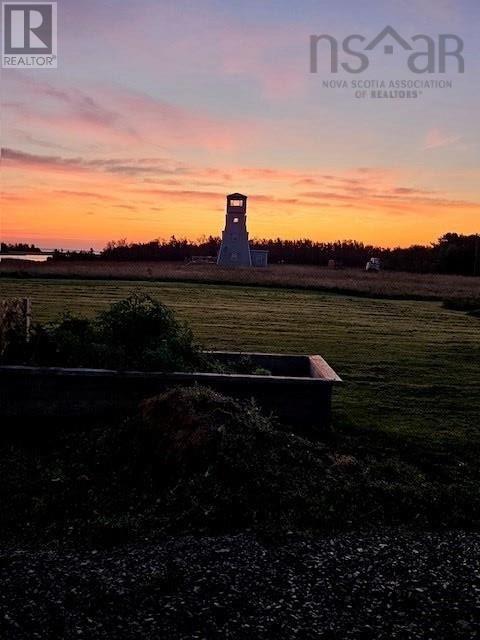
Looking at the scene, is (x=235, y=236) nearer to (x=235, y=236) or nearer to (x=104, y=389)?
(x=235, y=236)

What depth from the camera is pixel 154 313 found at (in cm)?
920

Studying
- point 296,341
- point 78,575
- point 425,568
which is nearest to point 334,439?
point 425,568

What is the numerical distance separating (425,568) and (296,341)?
12.6m

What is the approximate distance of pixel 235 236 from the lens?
7031 centimetres

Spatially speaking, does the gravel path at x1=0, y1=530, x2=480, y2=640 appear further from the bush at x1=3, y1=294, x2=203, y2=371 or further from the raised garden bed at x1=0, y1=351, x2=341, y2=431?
the bush at x1=3, y1=294, x2=203, y2=371

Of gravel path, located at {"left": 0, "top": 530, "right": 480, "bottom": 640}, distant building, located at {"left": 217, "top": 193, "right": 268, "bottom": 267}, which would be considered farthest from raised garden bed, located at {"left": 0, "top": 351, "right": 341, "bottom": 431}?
distant building, located at {"left": 217, "top": 193, "right": 268, "bottom": 267}

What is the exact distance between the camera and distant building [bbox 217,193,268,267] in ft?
227

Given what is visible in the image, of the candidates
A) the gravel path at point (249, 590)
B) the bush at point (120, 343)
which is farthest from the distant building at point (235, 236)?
the gravel path at point (249, 590)

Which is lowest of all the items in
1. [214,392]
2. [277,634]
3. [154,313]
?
[277,634]

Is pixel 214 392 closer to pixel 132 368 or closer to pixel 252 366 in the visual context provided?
pixel 132 368

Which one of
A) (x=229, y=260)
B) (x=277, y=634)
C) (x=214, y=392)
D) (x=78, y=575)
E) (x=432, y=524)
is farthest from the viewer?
(x=229, y=260)

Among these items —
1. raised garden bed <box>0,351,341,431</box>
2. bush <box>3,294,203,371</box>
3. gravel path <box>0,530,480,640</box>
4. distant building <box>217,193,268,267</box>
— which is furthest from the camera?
distant building <box>217,193,268,267</box>

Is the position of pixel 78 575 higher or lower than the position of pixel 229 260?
lower

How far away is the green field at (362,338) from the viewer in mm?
9602
